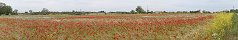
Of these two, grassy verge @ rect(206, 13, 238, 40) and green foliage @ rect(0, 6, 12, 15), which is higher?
grassy verge @ rect(206, 13, 238, 40)

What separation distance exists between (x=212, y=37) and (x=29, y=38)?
5.15 metres

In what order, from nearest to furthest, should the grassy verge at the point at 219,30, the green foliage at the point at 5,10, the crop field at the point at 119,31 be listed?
the grassy verge at the point at 219,30, the crop field at the point at 119,31, the green foliage at the point at 5,10

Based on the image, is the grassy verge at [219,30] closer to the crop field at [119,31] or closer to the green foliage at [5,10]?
the crop field at [119,31]

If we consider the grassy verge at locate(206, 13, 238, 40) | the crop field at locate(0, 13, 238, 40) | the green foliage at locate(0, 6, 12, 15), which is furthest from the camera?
the green foliage at locate(0, 6, 12, 15)

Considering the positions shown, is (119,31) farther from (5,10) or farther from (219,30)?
(5,10)

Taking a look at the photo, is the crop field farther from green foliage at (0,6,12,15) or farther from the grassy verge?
green foliage at (0,6,12,15)

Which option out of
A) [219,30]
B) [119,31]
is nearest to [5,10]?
[119,31]

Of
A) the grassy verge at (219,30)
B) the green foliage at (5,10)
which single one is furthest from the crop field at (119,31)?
the green foliage at (5,10)

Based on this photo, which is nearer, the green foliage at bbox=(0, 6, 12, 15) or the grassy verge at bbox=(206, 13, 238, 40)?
the grassy verge at bbox=(206, 13, 238, 40)

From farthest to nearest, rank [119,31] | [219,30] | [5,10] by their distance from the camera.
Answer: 1. [5,10]
2. [119,31]
3. [219,30]

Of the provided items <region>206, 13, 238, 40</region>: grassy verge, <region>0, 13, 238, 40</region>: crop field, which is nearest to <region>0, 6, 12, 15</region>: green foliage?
<region>0, 13, 238, 40</region>: crop field

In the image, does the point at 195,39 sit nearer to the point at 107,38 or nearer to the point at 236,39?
the point at 236,39

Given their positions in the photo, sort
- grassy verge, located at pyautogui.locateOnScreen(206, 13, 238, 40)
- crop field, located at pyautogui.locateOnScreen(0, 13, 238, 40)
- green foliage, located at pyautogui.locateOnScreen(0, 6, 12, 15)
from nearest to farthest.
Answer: grassy verge, located at pyautogui.locateOnScreen(206, 13, 238, 40) → crop field, located at pyautogui.locateOnScreen(0, 13, 238, 40) → green foliage, located at pyautogui.locateOnScreen(0, 6, 12, 15)

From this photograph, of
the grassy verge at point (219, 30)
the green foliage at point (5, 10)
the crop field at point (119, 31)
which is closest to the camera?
the grassy verge at point (219, 30)
